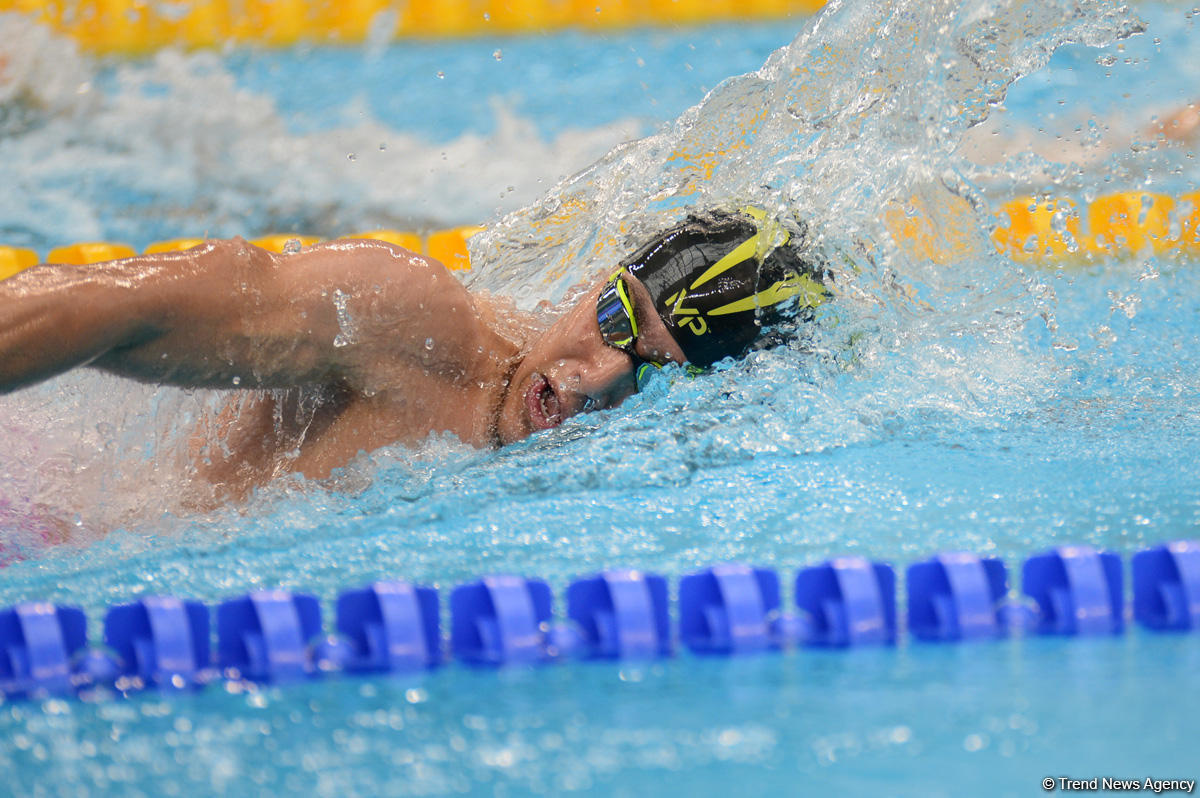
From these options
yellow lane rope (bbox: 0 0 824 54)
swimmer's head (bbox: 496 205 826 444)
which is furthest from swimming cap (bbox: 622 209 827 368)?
yellow lane rope (bbox: 0 0 824 54)

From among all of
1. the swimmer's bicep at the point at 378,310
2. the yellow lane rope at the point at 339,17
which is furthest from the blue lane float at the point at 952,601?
the yellow lane rope at the point at 339,17

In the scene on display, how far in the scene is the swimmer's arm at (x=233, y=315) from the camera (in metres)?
1.41

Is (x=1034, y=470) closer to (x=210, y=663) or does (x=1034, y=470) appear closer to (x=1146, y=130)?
(x=210, y=663)

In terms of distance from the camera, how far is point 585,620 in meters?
1.40

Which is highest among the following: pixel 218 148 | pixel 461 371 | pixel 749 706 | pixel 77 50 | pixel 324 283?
pixel 77 50

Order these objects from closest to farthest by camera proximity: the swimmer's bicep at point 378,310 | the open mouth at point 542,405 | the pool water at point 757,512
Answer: the pool water at point 757,512 → the swimmer's bicep at point 378,310 → the open mouth at point 542,405

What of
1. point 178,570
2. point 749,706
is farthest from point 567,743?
point 178,570

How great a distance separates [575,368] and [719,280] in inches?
13.6

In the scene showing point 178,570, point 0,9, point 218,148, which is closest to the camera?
point 178,570

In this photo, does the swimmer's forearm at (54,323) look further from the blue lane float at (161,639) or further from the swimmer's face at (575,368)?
the swimmer's face at (575,368)

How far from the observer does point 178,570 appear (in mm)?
1635

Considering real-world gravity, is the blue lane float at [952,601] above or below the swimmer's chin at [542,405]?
below

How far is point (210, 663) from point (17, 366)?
0.48m

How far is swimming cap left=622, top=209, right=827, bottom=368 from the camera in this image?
210cm
